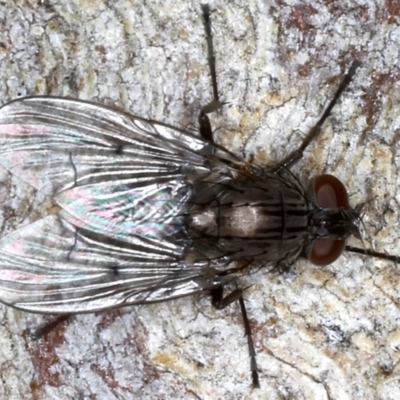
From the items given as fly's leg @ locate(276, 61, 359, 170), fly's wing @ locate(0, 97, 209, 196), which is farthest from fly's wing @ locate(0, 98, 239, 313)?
fly's leg @ locate(276, 61, 359, 170)

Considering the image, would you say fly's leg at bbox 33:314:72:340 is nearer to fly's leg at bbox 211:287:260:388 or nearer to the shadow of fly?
the shadow of fly

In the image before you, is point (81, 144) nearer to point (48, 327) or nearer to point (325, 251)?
point (48, 327)

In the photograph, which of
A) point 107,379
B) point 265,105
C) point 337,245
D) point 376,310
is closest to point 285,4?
point 265,105

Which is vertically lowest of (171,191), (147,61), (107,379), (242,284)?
(107,379)

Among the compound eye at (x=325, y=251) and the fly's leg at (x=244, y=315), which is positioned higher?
the compound eye at (x=325, y=251)

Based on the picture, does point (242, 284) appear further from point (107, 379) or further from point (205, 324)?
point (107, 379)

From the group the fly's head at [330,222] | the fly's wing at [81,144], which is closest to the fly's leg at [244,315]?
the fly's head at [330,222]

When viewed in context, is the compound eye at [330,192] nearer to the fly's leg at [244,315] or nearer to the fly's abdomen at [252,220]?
the fly's abdomen at [252,220]
